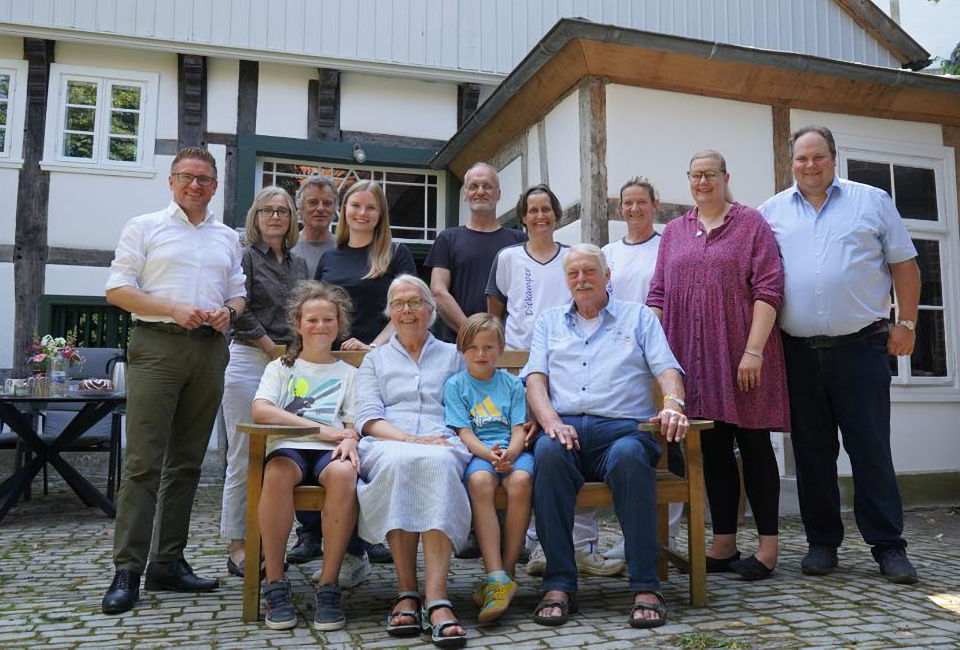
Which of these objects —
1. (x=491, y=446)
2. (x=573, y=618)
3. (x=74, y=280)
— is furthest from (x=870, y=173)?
(x=74, y=280)

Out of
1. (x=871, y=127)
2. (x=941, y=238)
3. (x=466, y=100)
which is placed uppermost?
(x=466, y=100)

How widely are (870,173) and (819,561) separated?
3.79 metres

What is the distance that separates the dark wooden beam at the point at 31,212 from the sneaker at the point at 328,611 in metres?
5.97

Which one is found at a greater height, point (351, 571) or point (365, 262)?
point (365, 262)

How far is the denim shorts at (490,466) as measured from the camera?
2.79 meters

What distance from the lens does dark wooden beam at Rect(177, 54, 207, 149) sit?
766cm

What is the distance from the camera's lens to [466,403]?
301cm

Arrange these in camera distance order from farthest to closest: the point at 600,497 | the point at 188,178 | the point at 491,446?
the point at 188,178 → the point at 491,446 → the point at 600,497

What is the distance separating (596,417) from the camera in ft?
9.90

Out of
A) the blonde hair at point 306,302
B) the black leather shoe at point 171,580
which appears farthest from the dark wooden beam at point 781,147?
the black leather shoe at point 171,580

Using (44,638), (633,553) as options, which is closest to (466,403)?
(633,553)

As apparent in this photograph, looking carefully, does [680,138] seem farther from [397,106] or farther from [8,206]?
[8,206]

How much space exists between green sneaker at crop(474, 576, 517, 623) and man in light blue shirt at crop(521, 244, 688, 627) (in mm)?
128

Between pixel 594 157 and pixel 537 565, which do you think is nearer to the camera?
pixel 537 565
